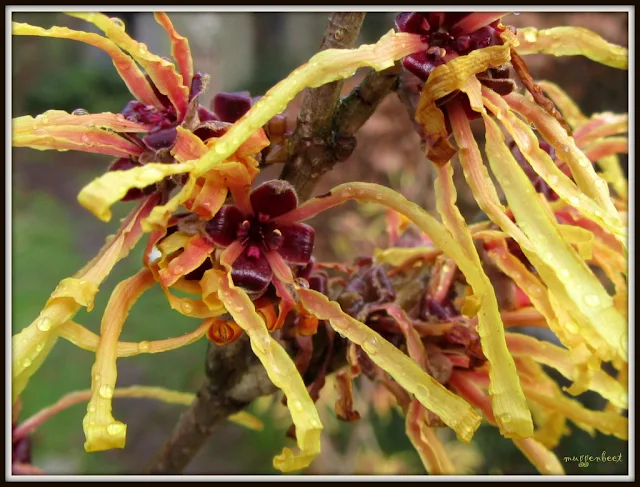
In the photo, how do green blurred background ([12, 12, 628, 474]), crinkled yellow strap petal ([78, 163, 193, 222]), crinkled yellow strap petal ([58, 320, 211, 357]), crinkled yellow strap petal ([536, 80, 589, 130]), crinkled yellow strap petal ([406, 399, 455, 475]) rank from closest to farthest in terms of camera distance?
crinkled yellow strap petal ([78, 163, 193, 222]) → crinkled yellow strap petal ([58, 320, 211, 357]) → crinkled yellow strap petal ([406, 399, 455, 475]) → crinkled yellow strap petal ([536, 80, 589, 130]) → green blurred background ([12, 12, 628, 474])

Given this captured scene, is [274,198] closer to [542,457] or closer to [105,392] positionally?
[105,392]

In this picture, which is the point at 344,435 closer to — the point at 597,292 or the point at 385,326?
the point at 385,326

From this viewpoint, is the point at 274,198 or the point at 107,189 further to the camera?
the point at 274,198

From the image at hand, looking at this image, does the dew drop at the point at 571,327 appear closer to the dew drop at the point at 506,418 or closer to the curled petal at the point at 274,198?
the dew drop at the point at 506,418

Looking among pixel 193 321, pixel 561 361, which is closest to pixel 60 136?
pixel 561 361

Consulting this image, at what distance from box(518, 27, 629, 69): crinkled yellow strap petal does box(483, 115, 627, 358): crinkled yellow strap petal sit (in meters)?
0.12

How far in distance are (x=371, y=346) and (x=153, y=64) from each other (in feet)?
0.92

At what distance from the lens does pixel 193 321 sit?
2250 mm

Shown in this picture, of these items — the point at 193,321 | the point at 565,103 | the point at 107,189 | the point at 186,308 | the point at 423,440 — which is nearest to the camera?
the point at 107,189

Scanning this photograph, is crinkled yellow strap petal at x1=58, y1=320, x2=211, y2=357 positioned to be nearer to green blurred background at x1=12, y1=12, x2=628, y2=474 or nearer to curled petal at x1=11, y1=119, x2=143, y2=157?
curled petal at x1=11, y1=119, x2=143, y2=157

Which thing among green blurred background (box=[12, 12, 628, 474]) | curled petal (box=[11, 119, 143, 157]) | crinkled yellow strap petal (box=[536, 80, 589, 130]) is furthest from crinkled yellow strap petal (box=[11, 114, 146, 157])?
crinkled yellow strap petal (box=[536, 80, 589, 130])

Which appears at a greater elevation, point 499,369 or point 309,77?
point 309,77

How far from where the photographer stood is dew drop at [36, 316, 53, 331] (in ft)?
1.37

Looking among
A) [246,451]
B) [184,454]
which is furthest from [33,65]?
[184,454]
